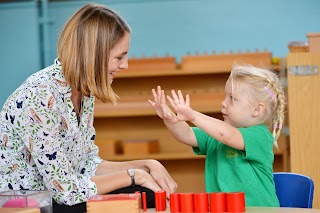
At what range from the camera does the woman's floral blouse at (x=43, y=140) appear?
8.01 feet

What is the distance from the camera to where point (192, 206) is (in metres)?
2.21

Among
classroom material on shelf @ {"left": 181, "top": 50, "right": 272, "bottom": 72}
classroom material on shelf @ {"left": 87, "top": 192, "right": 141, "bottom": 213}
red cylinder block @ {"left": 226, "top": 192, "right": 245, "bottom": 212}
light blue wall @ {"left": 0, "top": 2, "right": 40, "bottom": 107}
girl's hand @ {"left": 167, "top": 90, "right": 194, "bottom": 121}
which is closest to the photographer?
classroom material on shelf @ {"left": 87, "top": 192, "right": 141, "bottom": 213}

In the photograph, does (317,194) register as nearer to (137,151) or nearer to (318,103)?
(318,103)

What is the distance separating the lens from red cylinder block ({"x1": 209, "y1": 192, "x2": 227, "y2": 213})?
2.17 meters

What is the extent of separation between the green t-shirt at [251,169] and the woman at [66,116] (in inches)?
8.8

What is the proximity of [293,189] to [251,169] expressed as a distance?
0.30 meters

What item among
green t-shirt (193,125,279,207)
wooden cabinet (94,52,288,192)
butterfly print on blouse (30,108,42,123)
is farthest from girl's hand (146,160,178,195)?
wooden cabinet (94,52,288,192)

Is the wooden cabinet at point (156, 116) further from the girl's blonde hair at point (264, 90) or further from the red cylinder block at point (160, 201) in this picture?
the red cylinder block at point (160, 201)

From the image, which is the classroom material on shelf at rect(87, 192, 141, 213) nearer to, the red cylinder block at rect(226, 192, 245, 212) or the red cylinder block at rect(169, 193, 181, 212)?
the red cylinder block at rect(169, 193, 181, 212)

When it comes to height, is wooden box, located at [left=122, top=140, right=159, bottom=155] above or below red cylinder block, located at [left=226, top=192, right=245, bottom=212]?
below

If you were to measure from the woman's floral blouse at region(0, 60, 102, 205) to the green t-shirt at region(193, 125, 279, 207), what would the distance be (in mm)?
540

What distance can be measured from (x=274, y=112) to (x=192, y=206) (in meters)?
0.78

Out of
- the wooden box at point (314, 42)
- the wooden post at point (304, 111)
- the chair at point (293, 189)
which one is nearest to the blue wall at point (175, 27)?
the wooden box at point (314, 42)

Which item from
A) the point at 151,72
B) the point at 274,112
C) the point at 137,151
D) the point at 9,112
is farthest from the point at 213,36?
the point at 9,112
